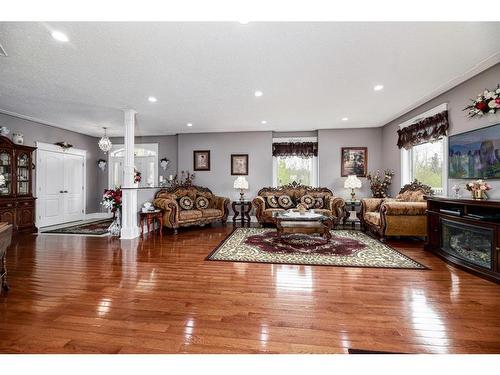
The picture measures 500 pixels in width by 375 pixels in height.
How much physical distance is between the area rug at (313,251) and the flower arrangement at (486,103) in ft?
7.23

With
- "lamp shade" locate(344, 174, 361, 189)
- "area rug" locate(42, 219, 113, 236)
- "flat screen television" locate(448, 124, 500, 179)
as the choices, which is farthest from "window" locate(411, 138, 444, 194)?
"area rug" locate(42, 219, 113, 236)

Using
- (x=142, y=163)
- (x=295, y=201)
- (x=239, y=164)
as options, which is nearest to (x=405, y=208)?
(x=295, y=201)

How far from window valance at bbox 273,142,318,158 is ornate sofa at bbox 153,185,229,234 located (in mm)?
2127

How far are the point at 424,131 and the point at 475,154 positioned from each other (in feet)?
4.33

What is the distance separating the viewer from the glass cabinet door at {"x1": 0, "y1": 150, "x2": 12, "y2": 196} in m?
4.80

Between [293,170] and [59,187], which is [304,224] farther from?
[59,187]

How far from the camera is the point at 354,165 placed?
6398 millimetres

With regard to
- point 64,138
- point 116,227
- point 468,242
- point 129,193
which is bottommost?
point 116,227

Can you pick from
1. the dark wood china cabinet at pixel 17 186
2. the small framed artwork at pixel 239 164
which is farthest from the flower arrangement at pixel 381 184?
the dark wood china cabinet at pixel 17 186

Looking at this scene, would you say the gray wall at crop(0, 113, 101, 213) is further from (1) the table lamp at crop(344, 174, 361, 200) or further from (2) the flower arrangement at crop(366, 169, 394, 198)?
(2) the flower arrangement at crop(366, 169, 394, 198)

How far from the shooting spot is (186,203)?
579cm
